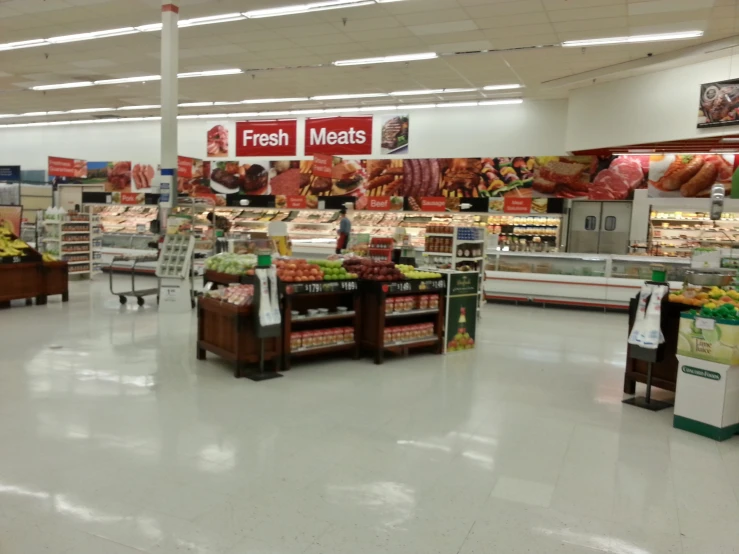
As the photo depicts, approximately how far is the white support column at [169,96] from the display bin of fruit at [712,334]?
7267mm

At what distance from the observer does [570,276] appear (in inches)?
430

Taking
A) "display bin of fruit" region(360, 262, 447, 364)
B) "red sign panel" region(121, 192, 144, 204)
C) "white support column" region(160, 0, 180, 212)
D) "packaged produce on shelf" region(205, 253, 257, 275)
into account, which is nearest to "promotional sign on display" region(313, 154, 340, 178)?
"white support column" region(160, 0, 180, 212)

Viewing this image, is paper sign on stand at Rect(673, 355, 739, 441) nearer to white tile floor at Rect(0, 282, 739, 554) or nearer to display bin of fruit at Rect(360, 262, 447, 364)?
white tile floor at Rect(0, 282, 739, 554)

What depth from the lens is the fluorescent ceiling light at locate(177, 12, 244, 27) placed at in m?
8.73

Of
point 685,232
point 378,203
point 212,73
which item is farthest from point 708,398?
point 378,203

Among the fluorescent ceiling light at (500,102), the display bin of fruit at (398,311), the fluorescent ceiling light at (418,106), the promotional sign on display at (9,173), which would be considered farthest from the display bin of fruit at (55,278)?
the fluorescent ceiling light at (500,102)

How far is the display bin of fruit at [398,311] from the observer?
620 cm

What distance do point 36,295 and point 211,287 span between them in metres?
4.05

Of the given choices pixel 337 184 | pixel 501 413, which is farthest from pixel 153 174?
pixel 501 413

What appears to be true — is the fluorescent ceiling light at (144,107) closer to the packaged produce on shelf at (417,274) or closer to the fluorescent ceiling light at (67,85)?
the fluorescent ceiling light at (67,85)

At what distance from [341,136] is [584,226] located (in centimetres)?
917

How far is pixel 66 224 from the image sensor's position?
A: 12586 mm

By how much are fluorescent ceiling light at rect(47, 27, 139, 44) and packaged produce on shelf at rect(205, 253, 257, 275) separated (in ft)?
16.3

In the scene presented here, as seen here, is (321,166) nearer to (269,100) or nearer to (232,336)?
(269,100)
